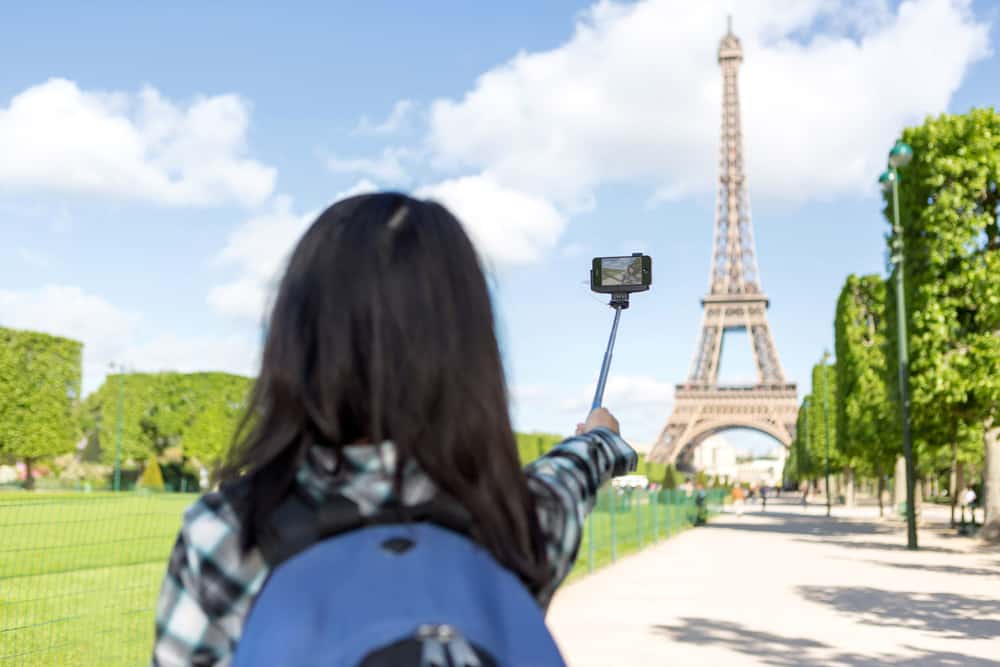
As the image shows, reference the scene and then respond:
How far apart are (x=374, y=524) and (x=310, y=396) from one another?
18cm

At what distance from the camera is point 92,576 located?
1220cm

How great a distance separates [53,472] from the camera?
64.6 m

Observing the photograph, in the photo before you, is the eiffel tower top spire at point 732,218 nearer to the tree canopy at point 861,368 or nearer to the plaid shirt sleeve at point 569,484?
the tree canopy at point 861,368

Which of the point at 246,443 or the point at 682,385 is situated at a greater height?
the point at 682,385

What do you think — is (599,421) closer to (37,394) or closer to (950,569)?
(950,569)

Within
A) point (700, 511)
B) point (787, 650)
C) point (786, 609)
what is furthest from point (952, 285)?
point (700, 511)

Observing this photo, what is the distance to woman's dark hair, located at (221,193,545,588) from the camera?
51.3 inches

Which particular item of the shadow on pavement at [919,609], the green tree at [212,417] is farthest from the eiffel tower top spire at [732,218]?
the shadow on pavement at [919,609]

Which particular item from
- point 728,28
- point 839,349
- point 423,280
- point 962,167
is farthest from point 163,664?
point 728,28

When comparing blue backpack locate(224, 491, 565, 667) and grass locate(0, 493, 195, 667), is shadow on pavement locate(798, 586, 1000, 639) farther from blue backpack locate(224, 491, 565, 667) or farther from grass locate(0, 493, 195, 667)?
blue backpack locate(224, 491, 565, 667)

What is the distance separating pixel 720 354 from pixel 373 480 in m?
71.2

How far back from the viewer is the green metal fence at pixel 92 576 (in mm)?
6852

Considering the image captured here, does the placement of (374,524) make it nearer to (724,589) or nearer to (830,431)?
(724,589)

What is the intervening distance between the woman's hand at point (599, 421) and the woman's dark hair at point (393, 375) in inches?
20.6
